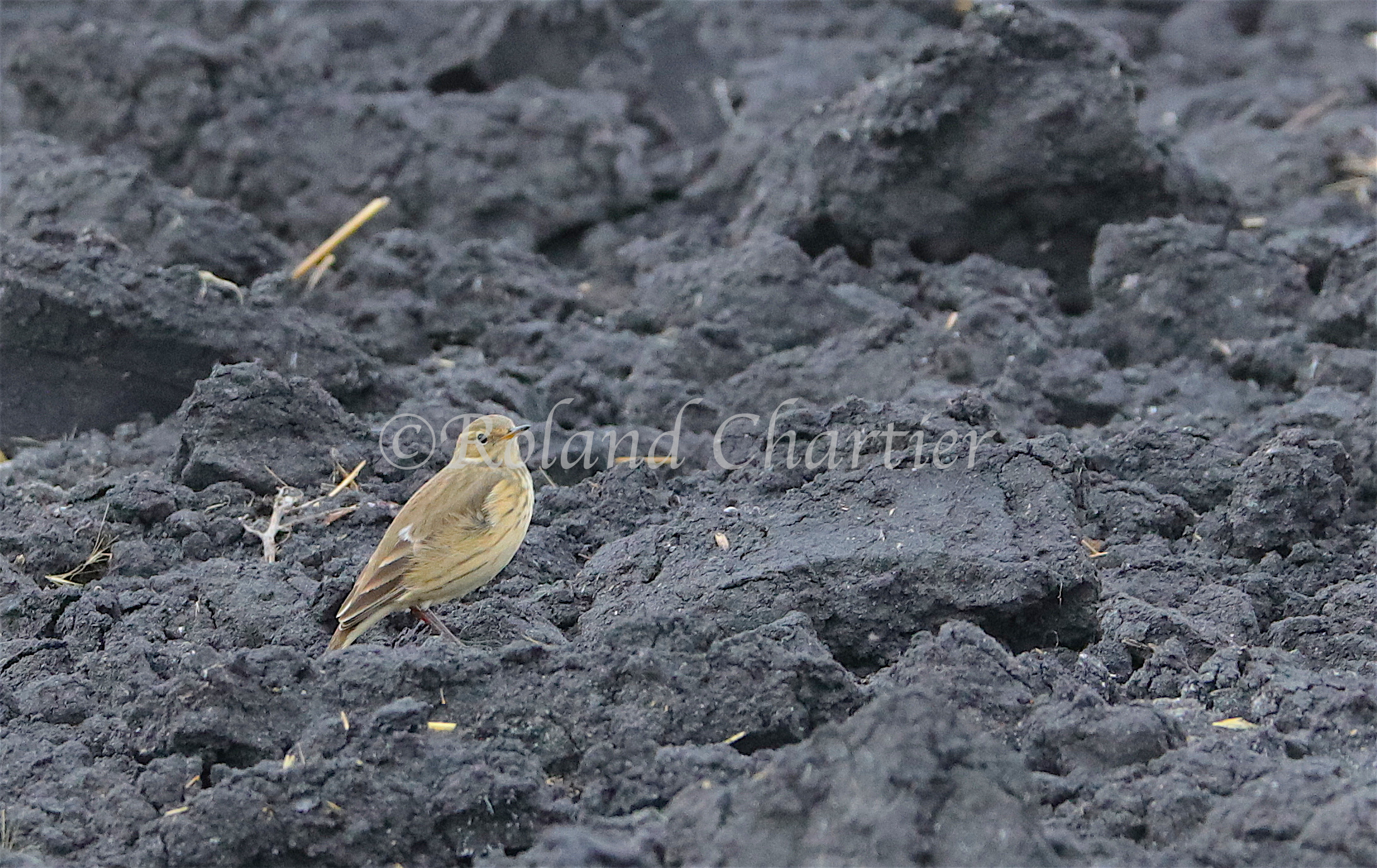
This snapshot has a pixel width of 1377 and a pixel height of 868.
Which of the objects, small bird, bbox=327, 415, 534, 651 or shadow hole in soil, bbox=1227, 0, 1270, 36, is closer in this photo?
small bird, bbox=327, 415, 534, 651

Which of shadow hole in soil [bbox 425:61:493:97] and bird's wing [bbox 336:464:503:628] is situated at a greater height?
bird's wing [bbox 336:464:503:628]

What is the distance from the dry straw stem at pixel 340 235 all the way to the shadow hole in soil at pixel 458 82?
6.03 ft

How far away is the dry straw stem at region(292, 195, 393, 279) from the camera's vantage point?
937 centimetres

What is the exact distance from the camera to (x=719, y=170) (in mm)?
11211

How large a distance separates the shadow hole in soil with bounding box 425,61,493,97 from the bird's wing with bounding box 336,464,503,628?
6.36 meters

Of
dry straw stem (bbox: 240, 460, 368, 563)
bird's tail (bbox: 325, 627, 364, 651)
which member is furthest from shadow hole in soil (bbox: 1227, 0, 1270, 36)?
bird's tail (bbox: 325, 627, 364, 651)

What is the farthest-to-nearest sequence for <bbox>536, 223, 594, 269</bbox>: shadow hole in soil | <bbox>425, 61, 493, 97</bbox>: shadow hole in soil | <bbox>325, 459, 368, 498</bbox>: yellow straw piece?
<bbox>425, 61, 493, 97</bbox>: shadow hole in soil, <bbox>536, 223, 594, 269</bbox>: shadow hole in soil, <bbox>325, 459, 368, 498</bbox>: yellow straw piece

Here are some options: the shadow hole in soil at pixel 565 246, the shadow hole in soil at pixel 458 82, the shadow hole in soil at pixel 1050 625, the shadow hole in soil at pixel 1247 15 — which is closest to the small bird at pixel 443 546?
the shadow hole in soil at pixel 1050 625

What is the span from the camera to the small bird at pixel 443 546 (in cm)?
568

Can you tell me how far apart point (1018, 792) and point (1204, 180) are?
651 cm

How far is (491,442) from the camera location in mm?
6590

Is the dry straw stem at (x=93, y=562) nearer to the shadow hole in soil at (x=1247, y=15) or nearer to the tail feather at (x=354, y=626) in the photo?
the tail feather at (x=354, y=626)

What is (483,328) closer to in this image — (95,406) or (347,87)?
(95,406)

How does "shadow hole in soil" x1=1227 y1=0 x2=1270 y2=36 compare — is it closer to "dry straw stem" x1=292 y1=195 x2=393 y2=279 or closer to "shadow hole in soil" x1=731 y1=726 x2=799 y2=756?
"dry straw stem" x1=292 y1=195 x2=393 y2=279
